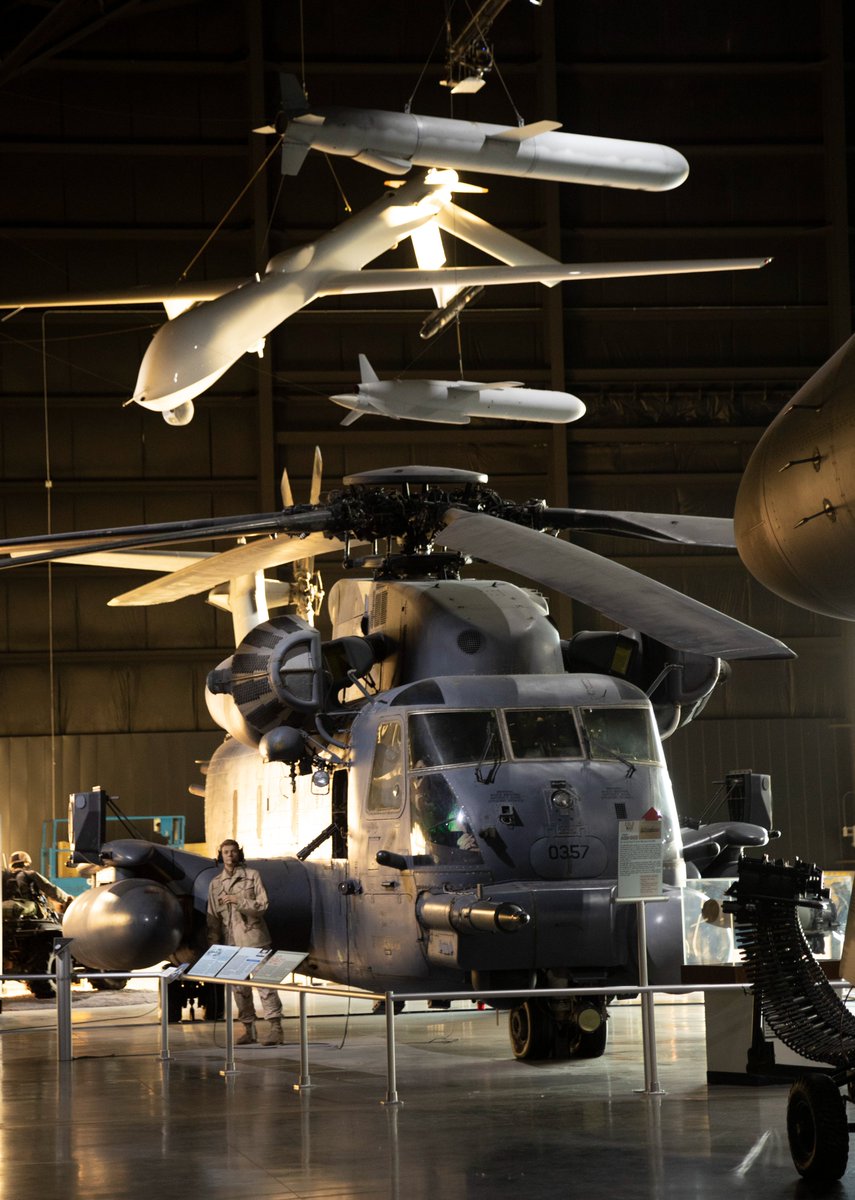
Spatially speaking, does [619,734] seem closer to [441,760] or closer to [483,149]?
[441,760]

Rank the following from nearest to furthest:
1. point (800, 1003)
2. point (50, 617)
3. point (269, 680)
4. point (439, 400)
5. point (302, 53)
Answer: point (800, 1003)
point (269, 680)
point (439, 400)
point (302, 53)
point (50, 617)

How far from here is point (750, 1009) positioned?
1000cm

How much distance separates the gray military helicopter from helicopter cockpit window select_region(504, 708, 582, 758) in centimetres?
2

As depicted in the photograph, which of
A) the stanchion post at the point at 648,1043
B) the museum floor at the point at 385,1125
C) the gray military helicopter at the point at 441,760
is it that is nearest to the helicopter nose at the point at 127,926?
the gray military helicopter at the point at 441,760

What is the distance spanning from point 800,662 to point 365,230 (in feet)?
44.5

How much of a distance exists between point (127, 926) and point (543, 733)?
396 cm

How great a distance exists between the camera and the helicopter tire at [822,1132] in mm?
6848

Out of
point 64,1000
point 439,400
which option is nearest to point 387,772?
point 64,1000

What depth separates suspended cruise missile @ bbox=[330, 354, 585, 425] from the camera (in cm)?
2009

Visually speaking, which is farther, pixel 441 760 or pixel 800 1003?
pixel 441 760

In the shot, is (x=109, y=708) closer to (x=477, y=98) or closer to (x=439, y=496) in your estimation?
(x=477, y=98)

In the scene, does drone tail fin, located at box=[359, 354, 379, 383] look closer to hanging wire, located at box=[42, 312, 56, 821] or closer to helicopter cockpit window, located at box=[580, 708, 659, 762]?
hanging wire, located at box=[42, 312, 56, 821]

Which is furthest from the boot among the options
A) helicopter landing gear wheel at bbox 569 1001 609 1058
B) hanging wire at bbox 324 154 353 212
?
hanging wire at bbox 324 154 353 212

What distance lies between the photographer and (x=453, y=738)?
11031 millimetres
